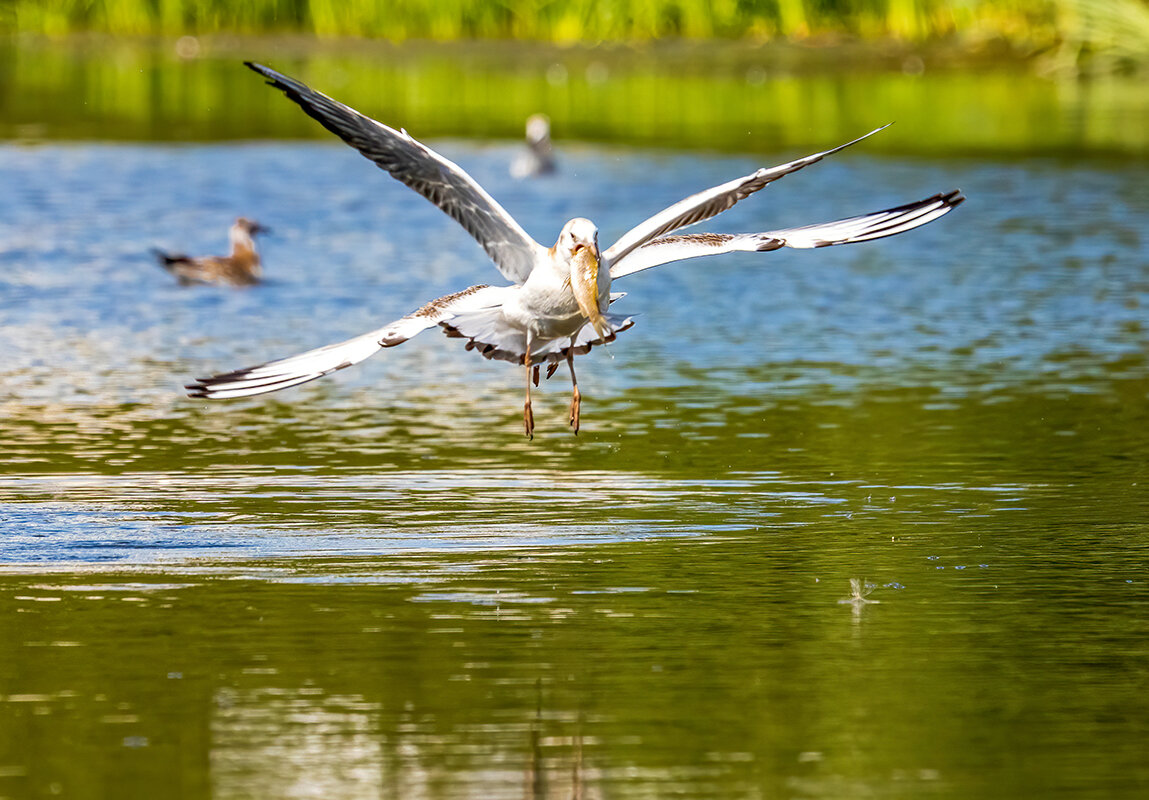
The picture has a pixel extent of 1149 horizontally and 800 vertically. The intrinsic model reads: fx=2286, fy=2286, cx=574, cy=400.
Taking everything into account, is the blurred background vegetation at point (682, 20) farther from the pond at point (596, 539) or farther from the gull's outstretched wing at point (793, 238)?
the gull's outstretched wing at point (793, 238)

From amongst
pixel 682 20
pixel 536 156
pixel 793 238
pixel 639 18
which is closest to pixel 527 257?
pixel 793 238

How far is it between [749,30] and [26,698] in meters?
35.4

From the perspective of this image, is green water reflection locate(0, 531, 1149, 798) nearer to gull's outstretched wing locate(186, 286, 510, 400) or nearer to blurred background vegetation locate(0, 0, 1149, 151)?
gull's outstretched wing locate(186, 286, 510, 400)

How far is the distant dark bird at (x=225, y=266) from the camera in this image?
18062 mm

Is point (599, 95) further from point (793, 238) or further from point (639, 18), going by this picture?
point (793, 238)

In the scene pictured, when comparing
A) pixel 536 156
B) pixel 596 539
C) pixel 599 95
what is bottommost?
pixel 596 539

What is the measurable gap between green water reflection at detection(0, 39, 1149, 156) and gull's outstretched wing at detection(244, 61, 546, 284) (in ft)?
58.9

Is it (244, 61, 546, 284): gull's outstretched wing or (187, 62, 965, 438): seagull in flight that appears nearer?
(244, 61, 546, 284): gull's outstretched wing

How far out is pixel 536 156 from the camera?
25.1 m

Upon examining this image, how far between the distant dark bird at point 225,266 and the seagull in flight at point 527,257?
26.7ft

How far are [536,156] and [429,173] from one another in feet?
51.5

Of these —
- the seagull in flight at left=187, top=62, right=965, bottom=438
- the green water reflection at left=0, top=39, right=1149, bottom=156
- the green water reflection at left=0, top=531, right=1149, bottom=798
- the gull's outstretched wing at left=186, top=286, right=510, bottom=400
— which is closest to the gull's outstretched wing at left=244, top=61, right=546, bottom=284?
the seagull in flight at left=187, top=62, right=965, bottom=438

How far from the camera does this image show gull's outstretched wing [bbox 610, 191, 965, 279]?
32.4 ft

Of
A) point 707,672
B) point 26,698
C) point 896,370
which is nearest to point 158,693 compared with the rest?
point 26,698
